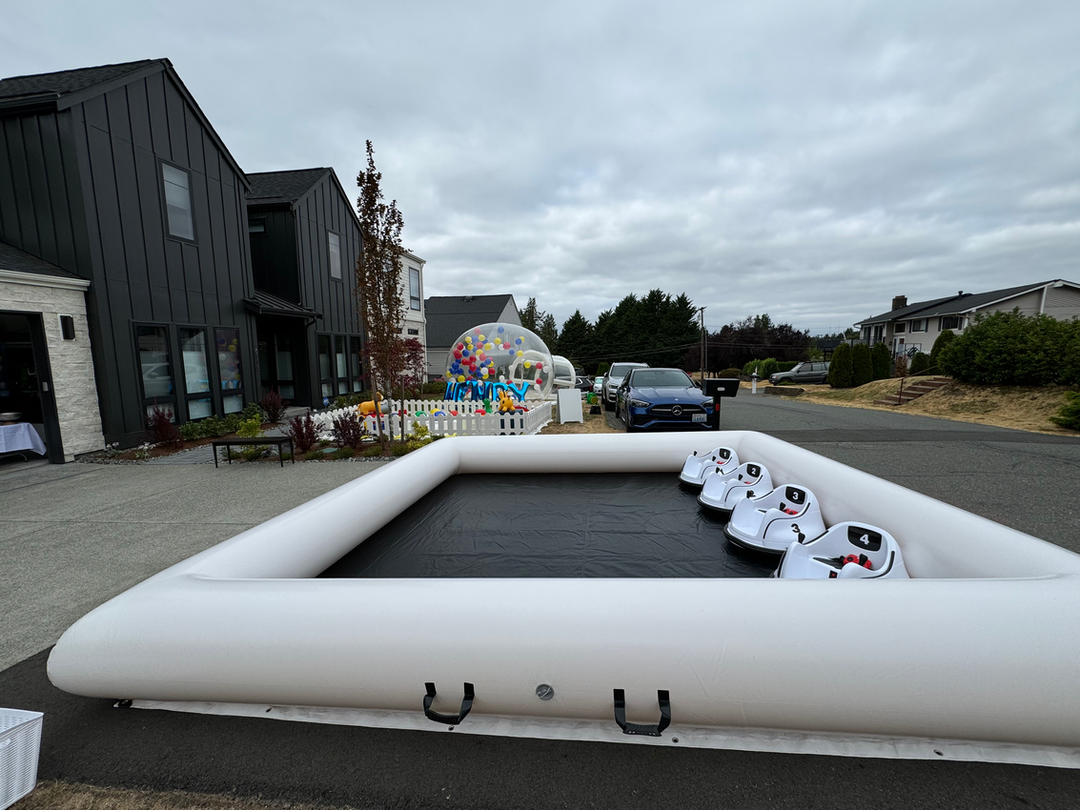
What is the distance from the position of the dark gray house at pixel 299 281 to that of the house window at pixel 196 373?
2615mm

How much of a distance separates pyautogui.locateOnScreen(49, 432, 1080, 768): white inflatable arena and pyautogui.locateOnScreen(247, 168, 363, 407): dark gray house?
485 inches

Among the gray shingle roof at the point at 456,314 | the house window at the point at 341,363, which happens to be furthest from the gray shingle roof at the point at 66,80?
the gray shingle roof at the point at 456,314

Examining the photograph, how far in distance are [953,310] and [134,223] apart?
148ft

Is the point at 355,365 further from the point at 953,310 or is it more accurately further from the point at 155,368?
the point at 953,310

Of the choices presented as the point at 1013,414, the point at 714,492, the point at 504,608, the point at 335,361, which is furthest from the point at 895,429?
the point at 335,361

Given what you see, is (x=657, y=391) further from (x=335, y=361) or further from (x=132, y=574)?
(x=335, y=361)

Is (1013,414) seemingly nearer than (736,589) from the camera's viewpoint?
No

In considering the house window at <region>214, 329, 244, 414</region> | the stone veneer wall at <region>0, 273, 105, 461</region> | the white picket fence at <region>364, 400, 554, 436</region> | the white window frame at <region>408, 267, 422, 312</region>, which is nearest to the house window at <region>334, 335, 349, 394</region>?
the house window at <region>214, 329, 244, 414</region>

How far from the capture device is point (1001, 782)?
5.76 ft

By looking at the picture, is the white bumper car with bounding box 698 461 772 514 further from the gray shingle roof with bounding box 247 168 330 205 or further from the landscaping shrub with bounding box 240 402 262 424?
the gray shingle roof with bounding box 247 168 330 205

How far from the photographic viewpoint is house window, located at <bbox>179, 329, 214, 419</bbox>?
33.3ft

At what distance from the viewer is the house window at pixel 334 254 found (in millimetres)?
15844

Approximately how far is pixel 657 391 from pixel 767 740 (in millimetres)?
8160

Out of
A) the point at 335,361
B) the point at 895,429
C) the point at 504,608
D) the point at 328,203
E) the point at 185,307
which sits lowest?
the point at 895,429
